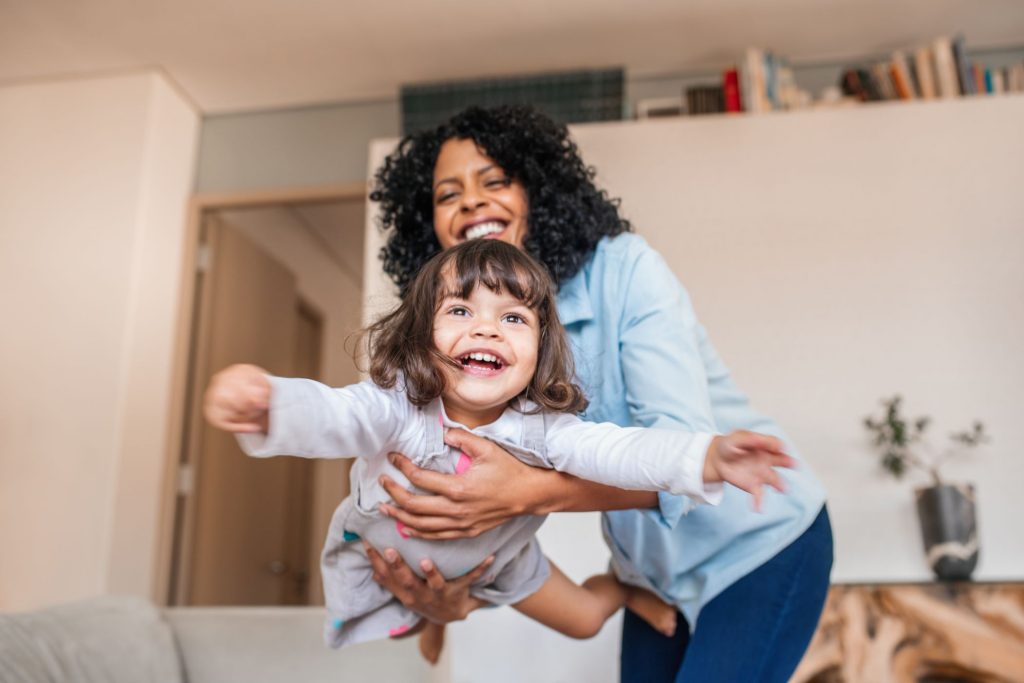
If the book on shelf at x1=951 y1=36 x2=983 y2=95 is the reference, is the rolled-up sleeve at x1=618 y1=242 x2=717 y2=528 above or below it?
below

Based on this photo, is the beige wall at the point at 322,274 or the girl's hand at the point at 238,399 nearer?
the girl's hand at the point at 238,399

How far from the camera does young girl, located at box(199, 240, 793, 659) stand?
0.83 metres

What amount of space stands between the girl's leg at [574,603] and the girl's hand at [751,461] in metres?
0.58

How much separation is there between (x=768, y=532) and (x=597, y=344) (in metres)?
0.35

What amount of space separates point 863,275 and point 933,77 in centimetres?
85

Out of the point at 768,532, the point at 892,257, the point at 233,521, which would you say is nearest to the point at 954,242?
the point at 892,257

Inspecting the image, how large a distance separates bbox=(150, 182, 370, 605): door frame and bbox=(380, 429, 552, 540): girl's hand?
102 inches

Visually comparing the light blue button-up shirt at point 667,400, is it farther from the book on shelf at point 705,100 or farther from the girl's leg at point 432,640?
the book on shelf at point 705,100

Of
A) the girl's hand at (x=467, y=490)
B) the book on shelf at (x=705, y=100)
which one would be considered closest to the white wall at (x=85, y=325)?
the book on shelf at (x=705, y=100)

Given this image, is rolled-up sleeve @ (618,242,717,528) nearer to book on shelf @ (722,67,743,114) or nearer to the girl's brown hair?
the girl's brown hair

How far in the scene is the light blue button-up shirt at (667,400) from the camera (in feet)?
3.64

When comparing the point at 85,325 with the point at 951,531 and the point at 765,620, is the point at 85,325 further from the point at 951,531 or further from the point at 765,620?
the point at 951,531

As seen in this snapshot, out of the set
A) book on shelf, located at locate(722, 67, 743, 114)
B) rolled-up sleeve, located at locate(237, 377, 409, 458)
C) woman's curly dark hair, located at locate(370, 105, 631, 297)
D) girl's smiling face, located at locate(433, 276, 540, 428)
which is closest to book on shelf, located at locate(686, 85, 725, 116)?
book on shelf, located at locate(722, 67, 743, 114)

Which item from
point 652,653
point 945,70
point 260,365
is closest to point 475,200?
point 652,653
